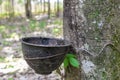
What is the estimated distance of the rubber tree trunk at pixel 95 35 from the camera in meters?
1.99

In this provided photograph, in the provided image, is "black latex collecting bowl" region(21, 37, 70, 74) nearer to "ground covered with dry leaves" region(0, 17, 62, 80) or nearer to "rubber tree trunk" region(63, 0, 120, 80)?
"rubber tree trunk" region(63, 0, 120, 80)

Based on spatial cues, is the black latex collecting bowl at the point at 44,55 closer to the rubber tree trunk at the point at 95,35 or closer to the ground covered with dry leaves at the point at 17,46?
the rubber tree trunk at the point at 95,35

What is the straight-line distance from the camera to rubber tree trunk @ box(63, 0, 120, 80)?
199cm

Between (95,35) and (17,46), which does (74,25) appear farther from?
(17,46)

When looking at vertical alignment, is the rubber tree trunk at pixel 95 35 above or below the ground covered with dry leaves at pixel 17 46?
above

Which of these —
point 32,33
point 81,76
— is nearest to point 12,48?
point 32,33

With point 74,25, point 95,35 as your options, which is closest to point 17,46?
point 74,25

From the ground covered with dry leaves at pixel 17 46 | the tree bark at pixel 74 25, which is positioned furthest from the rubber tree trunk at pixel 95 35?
the ground covered with dry leaves at pixel 17 46

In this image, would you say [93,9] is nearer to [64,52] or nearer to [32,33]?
[64,52]

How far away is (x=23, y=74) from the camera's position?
3.29 meters

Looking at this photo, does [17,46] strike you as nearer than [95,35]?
No

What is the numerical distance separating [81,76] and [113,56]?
289mm

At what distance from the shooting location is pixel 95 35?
2.02 m

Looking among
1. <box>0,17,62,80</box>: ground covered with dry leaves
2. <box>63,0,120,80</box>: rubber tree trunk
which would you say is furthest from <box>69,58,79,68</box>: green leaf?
<box>0,17,62,80</box>: ground covered with dry leaves
